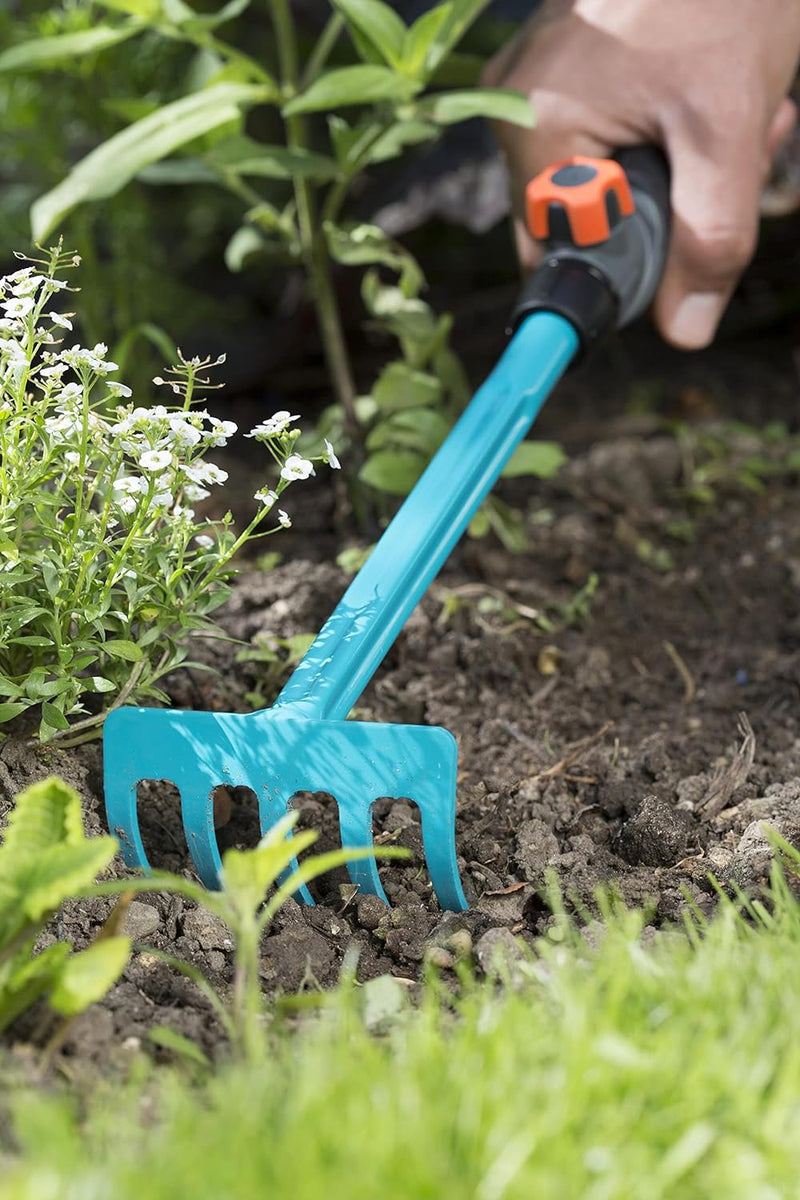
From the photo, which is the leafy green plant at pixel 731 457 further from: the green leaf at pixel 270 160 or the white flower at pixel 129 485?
the white flower at pixel 129 485

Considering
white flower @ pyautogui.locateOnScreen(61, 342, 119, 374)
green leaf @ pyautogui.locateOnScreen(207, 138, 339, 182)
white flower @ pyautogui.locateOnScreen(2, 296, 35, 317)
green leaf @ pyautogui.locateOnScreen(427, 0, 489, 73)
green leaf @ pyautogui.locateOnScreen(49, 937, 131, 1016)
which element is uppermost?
green leaf @ pyautogui.locateOnScreen(427, 0, 489, 73)

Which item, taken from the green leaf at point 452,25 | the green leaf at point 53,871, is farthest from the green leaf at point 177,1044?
the green leaf at point 452,25

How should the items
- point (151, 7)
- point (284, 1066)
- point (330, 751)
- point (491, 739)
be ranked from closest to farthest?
point (284, 1066), point (330, 751), point (491, 739), point (151, 7)

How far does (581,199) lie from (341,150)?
368mm

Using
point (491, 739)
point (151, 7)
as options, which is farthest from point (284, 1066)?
point (151, 7)

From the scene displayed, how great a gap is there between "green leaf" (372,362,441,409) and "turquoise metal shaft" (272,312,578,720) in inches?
8.2

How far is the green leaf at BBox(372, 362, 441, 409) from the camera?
69.8 inches

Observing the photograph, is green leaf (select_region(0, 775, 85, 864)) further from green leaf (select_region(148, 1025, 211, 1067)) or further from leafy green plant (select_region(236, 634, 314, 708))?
leafy green plant (select_region(236, 634, 314, 708))

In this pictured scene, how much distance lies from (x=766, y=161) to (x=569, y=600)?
29.6 inches

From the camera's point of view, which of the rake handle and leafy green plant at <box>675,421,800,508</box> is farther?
leafy green plant at <box>675,421,800,508</box>

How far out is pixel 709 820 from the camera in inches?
50.0

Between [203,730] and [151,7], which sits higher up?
[151,7]

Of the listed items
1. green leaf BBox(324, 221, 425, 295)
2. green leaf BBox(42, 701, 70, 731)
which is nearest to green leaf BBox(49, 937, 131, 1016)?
green leaf BBox(42, 701, 70, 731)

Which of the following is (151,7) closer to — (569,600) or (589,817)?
(569,600)
